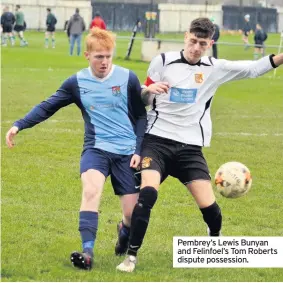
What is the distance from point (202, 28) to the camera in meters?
8.06

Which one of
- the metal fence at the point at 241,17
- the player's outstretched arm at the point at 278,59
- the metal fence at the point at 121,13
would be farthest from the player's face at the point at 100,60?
the metal fence at the point at 241,17

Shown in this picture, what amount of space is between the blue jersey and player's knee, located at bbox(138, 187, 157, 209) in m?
0.44

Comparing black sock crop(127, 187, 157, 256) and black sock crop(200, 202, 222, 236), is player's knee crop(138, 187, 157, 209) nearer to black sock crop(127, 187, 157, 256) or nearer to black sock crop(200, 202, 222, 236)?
black sock crop(127, 187, 157, 256)

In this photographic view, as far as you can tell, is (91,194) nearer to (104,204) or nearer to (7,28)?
(104,204)

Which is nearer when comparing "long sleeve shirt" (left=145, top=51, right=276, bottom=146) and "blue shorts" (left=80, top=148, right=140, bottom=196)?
"blue shorts" (left=80, top=148, right=140, bottom=196)

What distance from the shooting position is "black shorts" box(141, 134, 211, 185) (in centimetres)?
813

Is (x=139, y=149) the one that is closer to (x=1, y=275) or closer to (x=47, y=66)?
(x=1, y=275)

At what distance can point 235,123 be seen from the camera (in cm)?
1902

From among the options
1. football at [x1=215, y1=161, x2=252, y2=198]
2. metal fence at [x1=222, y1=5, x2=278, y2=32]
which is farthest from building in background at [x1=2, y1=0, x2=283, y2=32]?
football at [x1=215, y1=161, x2=252, y2=198]

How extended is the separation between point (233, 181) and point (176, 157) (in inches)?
24.7

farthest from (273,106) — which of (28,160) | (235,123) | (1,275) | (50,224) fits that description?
(1,275)

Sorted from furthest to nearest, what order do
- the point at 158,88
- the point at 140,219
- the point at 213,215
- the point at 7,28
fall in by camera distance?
the point at 7,28 < the point at 213,215 < the point at 158,88 < the point at 140,219

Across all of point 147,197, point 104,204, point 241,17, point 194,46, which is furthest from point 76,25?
point 147,197

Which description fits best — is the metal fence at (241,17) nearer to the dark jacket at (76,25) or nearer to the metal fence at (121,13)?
the metal fence at (121,13)
